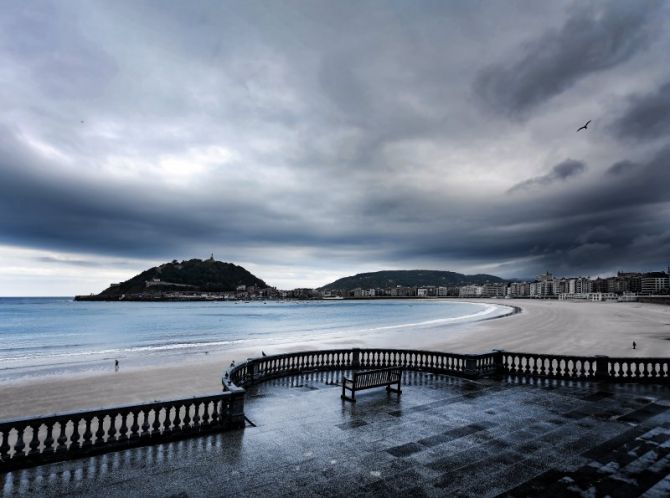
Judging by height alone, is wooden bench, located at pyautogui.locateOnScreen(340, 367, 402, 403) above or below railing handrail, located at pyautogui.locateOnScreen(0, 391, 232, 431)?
below

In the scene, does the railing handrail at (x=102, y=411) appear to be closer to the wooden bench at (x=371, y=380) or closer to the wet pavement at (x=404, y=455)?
the wet pavement at (x=404, y=455)

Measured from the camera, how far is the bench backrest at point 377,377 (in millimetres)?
12109

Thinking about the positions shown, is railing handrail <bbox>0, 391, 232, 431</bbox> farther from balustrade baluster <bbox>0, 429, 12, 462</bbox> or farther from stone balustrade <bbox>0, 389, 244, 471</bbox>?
balustrade baluster <bbox>0, 429, 12, 462</bbox>

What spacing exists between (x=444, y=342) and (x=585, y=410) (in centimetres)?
2941

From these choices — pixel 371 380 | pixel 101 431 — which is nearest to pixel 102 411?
pixel 101 431

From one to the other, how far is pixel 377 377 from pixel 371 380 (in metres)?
0.29

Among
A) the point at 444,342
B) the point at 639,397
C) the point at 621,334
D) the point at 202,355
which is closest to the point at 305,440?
the point at 639,397

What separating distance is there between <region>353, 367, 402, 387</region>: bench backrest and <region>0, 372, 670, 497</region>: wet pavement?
0.60 metres

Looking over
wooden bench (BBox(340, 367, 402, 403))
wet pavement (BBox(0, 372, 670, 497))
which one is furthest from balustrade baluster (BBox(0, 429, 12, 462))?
wooden bench (BBox(340, 367, 402, 403))

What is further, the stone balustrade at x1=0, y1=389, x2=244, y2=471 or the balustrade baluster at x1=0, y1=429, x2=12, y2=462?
the stone balustrade at x1=0, y1=389, x2=244, y2=471

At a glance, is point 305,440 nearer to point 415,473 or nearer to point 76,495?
point 415,473

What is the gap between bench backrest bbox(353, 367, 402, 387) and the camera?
12.1 m

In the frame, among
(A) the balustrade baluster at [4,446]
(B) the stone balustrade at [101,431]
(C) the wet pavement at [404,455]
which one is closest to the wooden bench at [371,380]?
(C) the wet pavement at [404,455]

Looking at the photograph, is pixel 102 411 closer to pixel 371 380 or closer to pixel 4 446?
pixel 4 446
